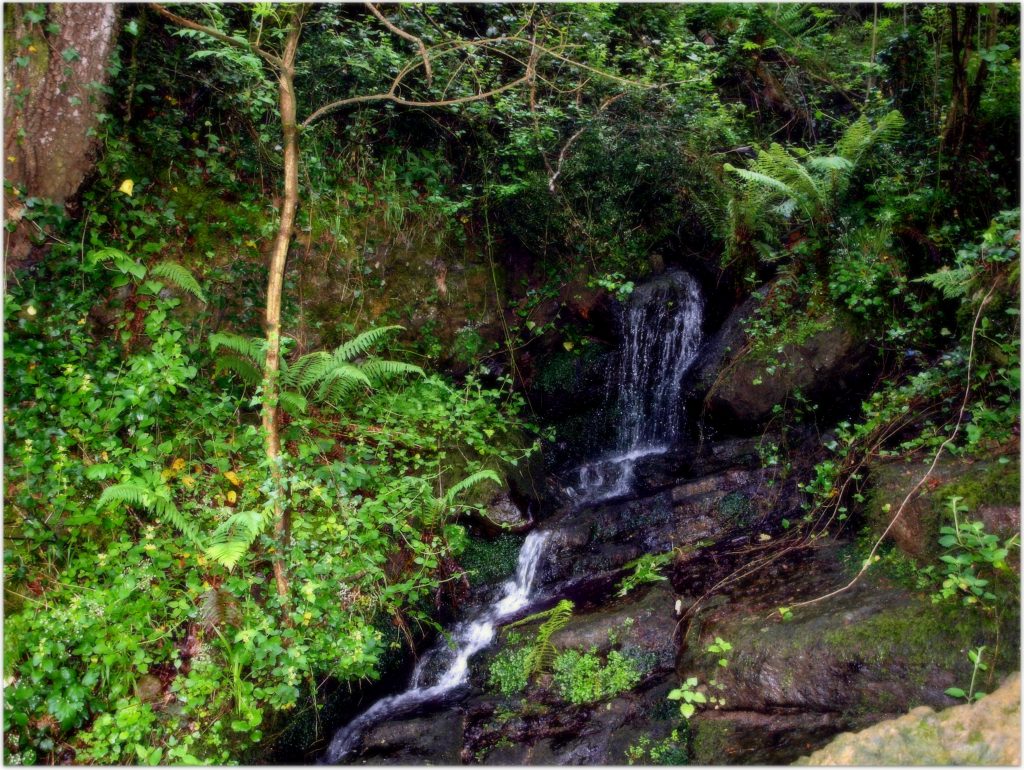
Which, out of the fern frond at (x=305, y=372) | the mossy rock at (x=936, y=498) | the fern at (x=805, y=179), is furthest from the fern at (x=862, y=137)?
the fern frond at (x=305, y=372)

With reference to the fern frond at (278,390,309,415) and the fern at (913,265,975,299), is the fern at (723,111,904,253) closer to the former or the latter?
the fern at (913,265,975,299)

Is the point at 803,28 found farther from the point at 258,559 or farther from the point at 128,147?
the point at 258,559

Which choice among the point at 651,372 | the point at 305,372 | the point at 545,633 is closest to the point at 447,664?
the point at 545,633

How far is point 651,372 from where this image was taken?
7469mm

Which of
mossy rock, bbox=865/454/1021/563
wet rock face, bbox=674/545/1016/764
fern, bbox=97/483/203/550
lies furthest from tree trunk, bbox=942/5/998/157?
fern, bbox=97/483/203/550

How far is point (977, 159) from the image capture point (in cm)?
515

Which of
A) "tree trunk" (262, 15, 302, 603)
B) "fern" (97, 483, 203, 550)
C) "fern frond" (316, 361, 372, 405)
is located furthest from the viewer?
"fern frond" (316, 361, 372, 405)

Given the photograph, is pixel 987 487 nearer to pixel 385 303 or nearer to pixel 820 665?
pixel 820 665

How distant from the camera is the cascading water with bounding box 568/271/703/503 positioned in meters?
7.09

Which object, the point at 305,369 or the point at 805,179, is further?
the point at 805,179

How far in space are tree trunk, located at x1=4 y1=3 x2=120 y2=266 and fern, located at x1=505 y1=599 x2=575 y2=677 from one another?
478 cm

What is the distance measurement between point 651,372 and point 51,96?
20.8ft

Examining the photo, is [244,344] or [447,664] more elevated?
[244,344]

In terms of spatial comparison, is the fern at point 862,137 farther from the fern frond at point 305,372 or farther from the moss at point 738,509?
the fern frond at point 305,372
